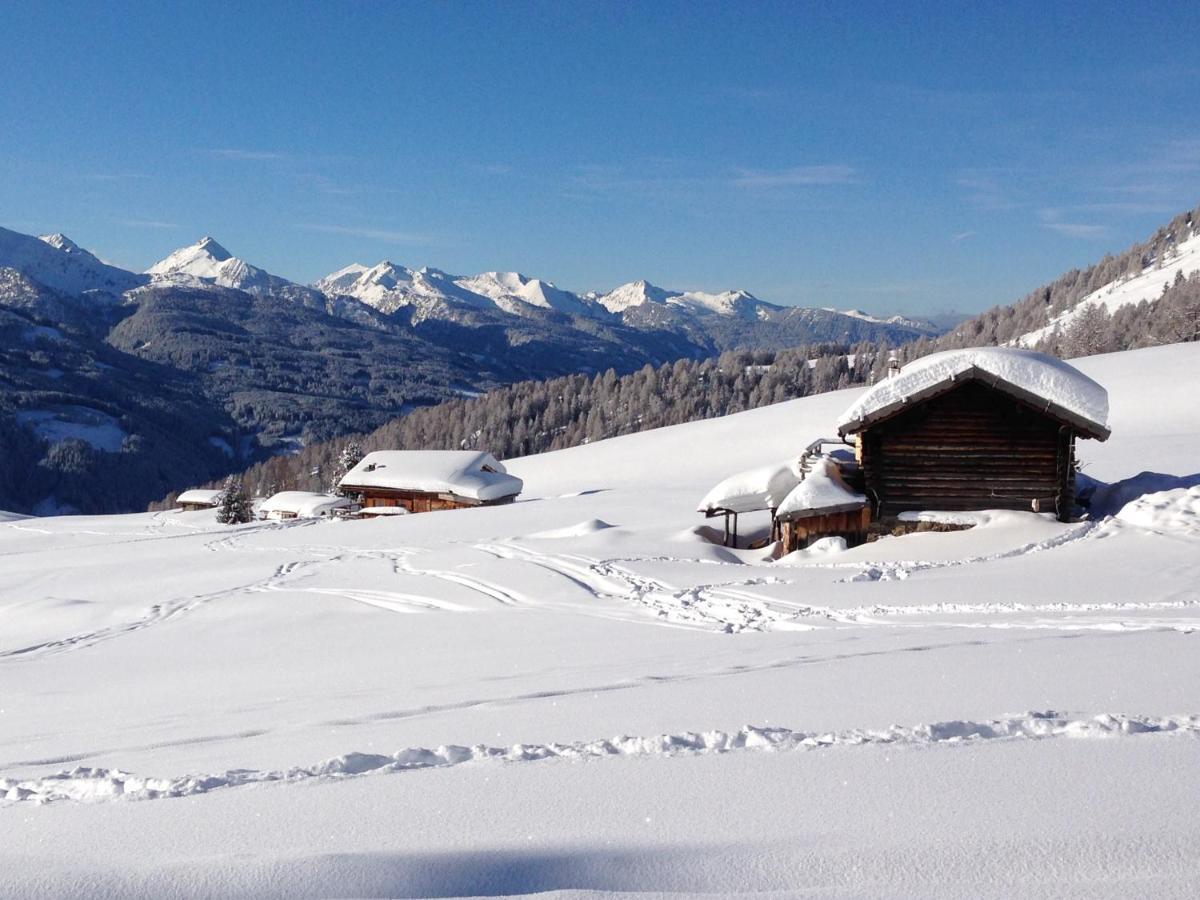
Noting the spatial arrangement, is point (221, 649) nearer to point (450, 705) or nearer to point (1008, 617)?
point (450, 705)

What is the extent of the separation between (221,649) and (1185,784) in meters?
13.4

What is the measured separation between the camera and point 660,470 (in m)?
Answer: 57.2

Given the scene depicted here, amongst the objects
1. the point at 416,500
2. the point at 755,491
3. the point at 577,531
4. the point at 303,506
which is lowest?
the point at 303,506

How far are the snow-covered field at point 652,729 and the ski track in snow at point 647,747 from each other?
0.10 ft

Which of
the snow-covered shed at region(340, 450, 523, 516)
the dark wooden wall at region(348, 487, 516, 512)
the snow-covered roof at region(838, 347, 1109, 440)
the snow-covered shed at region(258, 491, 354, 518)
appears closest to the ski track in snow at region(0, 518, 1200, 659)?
the snow-covered roof at region(838, 347, 1109, 440)

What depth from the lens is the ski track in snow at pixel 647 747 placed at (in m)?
5.96

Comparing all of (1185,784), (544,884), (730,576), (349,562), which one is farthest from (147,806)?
(349,562)

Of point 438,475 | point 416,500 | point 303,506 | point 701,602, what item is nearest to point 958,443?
point 701,602

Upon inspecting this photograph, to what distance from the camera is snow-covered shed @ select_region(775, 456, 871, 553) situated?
21875mm

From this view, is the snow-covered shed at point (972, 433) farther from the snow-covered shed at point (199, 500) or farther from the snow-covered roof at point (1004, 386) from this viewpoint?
the snow-covered shed at point (199, 500)

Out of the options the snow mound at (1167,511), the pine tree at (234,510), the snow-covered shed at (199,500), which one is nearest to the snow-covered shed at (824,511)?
the snow mound at (1167,511)

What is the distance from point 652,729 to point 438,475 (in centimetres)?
4384

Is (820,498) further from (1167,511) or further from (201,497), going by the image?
(201,497)

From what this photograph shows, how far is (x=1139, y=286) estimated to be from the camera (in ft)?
525
